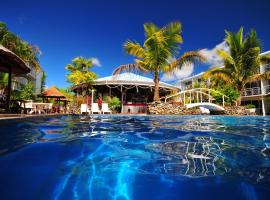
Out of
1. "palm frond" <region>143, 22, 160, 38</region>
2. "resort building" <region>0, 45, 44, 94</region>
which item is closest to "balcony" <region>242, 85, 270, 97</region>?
"palm frond" <region>143, 22, 160, 38</region>

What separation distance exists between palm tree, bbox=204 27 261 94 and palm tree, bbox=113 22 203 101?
16.0ft

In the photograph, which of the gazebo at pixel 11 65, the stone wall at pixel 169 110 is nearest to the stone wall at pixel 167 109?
the stone wall at pixel 169 110

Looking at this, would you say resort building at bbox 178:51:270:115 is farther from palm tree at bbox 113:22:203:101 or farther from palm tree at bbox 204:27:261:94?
palm tree at bbox 113:22:203:101

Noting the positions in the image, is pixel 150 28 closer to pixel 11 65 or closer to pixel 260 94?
pixel 11 65

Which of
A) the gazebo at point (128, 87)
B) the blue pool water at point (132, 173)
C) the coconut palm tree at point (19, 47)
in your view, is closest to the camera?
the blue pool water at point (132, 173)

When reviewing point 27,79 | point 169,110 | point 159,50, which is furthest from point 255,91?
point 27,79

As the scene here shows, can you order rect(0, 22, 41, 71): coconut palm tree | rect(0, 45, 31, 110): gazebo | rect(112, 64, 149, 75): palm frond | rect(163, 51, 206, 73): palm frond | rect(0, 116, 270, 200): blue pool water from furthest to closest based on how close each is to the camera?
rect(112, 64, 149, 75): palm frond → rect(163, 51, 206, 73): palm frond → rect(0, 22, 41, 71): coconut palm tree → rect(0, 45, 31, 110): gazebo → rect(0, 116, 270, 200): blue pool water

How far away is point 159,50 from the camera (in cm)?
1530

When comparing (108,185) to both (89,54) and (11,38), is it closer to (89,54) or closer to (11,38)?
(11,38)

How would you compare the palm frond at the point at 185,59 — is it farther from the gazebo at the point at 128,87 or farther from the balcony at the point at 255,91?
the balcony at the point at 255,91

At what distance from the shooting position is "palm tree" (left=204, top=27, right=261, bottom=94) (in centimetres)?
1825

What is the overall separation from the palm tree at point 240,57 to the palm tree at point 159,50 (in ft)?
16.0

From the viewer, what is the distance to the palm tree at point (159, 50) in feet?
50.5

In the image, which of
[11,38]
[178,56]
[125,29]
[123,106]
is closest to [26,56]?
[11,38]
